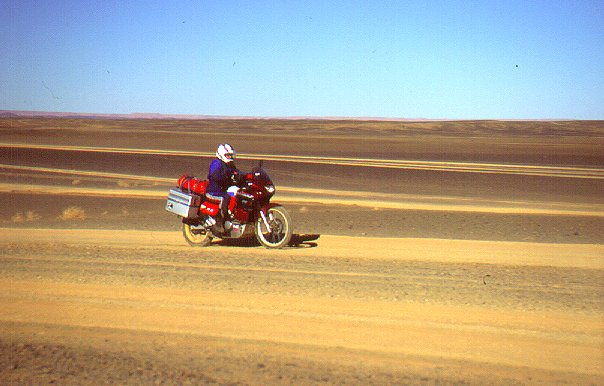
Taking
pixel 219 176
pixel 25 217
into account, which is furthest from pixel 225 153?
pixel 25 217

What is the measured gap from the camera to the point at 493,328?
676 cm

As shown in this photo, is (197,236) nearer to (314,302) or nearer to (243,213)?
(243,213)

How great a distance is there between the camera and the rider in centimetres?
1211

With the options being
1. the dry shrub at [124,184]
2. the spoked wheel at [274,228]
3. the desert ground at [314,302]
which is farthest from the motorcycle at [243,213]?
the dry shrub at [124,184]

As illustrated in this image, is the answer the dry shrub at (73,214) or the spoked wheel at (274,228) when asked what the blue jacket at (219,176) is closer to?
the spoked wheel at (274,228)

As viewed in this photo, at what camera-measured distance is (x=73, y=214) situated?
19000 mm

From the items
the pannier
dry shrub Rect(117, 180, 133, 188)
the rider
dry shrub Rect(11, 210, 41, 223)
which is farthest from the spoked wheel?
dry shrub Rect(117, 180, 133, 188)

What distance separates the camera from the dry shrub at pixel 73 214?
60.9 ft

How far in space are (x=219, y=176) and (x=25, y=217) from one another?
920cm

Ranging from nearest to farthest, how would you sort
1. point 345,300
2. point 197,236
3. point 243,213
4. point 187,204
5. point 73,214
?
point 345,300, point 243,213, point 187,204, point 197,236, point 73,214

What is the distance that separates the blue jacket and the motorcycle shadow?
1129mm

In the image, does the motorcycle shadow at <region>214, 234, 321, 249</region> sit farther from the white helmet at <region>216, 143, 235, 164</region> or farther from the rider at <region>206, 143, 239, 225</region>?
the white helmet at <region>216, 143, 235, 164</region>

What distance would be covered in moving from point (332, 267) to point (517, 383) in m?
4.88

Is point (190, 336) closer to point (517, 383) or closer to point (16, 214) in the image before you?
point (517, 383)
